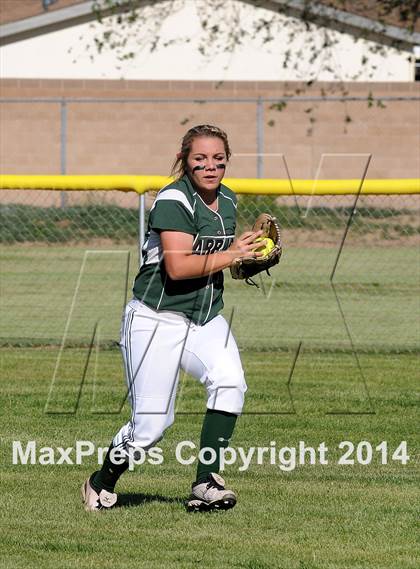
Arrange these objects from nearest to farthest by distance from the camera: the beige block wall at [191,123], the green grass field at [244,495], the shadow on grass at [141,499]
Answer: the green grass field at [244,495] < the shadow on grass at [141,499] < the beige block wall at [191,123]

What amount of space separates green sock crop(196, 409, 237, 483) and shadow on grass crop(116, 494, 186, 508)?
39 cm

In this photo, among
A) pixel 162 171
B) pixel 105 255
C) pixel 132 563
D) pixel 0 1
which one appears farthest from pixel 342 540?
pixel 0 1

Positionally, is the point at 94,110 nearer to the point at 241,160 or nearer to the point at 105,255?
the point at 241,160

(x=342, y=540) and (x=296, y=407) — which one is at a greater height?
(x=342, y=540)

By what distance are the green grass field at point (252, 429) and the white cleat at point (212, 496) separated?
7cm

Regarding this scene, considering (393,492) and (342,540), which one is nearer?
(342,540)

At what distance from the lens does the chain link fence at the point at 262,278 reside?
45.4ft

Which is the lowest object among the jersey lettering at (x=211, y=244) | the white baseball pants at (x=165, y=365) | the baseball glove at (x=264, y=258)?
the white baseball pants at (x=165, y=365)

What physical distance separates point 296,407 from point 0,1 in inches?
1121

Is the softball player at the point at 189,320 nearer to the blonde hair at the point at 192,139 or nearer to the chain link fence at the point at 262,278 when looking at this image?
the blonde hair at the point at 192,139

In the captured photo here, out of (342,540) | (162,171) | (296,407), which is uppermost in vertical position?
(342,540)

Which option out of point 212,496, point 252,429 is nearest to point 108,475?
point 212,496

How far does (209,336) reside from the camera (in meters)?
6.61

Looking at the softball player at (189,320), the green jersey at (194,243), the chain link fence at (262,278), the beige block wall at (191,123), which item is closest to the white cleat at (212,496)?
the softball player at (189,320)
